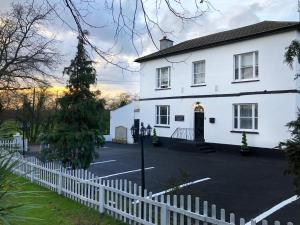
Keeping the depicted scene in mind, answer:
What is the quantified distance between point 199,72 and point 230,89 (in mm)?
3234

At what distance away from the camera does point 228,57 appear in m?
22.1

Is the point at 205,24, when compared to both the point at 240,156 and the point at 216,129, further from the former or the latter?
the point at 216,129

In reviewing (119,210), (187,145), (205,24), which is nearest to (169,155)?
(187,145)

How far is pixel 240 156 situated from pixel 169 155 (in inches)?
162

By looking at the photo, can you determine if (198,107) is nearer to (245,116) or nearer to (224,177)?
(245,116)

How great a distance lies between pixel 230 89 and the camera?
2194 centimetres

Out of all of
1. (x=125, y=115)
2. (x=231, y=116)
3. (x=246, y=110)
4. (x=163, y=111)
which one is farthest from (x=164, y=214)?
(x=125, y=115)

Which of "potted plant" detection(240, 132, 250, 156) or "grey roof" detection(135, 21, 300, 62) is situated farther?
"potted plant" detection(240, 132, 250, 156)

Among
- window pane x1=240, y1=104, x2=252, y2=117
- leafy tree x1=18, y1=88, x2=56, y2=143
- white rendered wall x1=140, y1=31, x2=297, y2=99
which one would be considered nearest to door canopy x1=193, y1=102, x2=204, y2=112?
white rendered wall x1=140, y1=31, x2=297, y2=99

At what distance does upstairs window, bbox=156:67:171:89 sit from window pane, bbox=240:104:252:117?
23.0 ft

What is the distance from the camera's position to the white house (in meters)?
19.1

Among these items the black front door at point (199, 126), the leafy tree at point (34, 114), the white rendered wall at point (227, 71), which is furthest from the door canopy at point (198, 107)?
the leafy tree at point (34, 114)

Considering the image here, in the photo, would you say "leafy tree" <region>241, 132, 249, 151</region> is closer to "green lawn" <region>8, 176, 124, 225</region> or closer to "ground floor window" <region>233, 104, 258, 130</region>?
"ground floor window" <region>233, 104, 258, 130</region>

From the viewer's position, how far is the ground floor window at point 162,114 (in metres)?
27.0
